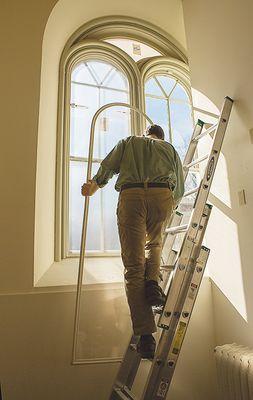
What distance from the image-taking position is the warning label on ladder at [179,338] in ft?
4.74

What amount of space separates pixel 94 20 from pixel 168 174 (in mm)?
1781

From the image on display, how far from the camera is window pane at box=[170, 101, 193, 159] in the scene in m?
2.71

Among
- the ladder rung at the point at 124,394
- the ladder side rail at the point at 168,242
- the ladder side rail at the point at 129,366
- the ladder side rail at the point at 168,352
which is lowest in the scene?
the ladder rung at the point at 124,394

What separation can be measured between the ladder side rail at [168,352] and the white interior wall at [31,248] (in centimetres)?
51

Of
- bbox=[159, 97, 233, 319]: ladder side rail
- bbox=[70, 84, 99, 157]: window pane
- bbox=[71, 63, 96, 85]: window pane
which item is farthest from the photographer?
bbox=[71, 63, 96, 85]: window pane

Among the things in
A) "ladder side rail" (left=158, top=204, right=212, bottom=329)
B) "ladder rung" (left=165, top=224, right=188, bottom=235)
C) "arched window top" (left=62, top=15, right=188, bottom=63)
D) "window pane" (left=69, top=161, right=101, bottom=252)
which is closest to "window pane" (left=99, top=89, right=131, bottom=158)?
"window pane" (left=69, top=161, right=101, bottom=252)

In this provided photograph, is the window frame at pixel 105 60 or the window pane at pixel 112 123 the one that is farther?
the window pane at pixel 112 123

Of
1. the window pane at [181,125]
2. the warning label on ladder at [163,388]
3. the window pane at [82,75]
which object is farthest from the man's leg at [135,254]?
the window pane at [82,75]

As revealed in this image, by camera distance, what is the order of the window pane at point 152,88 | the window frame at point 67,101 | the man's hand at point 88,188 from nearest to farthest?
1. the man's hand at point 88,188
2. the window frame at point 67,101
3. the window pane at point 152,88

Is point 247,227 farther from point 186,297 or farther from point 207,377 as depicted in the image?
point 207,377

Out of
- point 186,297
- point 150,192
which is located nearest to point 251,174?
point 150,192

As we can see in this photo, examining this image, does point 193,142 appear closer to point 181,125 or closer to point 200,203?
point 200,203

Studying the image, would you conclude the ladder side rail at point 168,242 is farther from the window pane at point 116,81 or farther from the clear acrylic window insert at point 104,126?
the window pane at point 116,81

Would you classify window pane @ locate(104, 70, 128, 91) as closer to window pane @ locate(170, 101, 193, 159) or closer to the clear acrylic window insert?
the clear acrylic window insert
